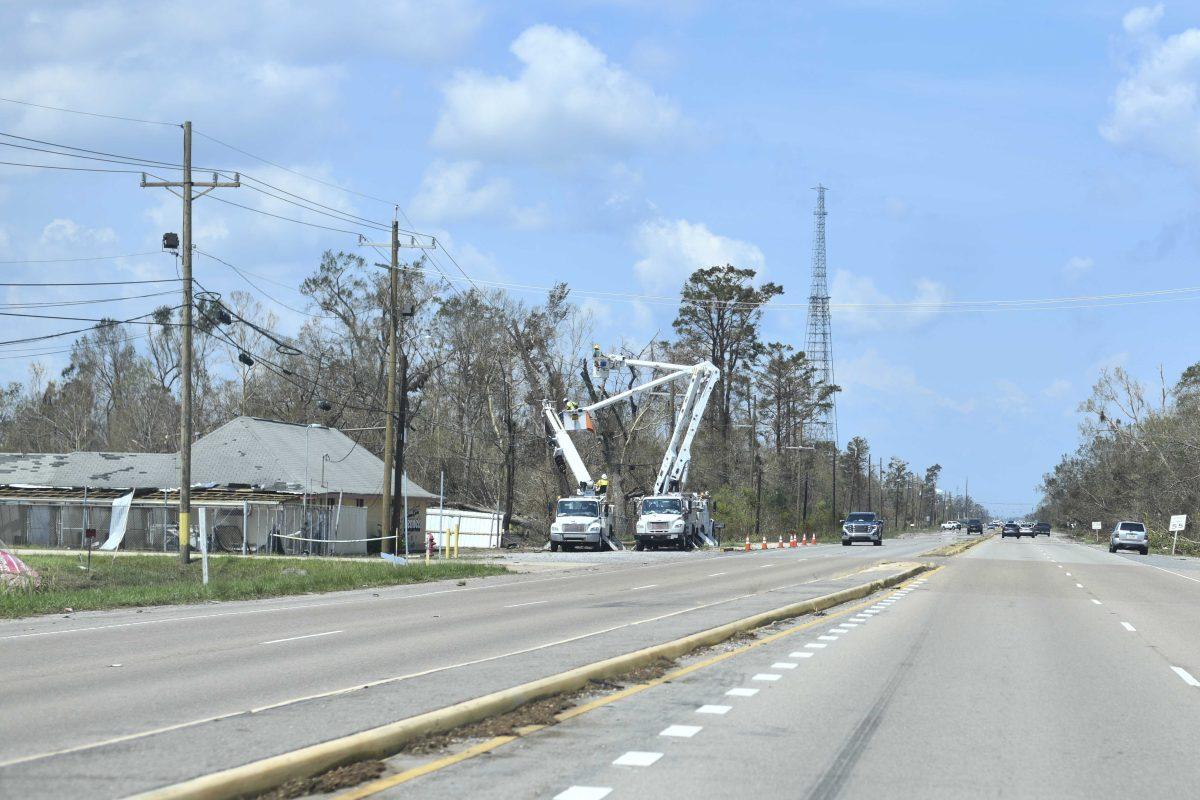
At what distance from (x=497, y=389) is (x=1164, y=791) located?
6835 centimetres

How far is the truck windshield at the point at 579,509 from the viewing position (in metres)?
53.6

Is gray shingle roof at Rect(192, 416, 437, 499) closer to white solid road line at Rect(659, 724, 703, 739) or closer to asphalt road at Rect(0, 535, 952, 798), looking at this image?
asphalt road at Rect(0, 535, 952, 798)

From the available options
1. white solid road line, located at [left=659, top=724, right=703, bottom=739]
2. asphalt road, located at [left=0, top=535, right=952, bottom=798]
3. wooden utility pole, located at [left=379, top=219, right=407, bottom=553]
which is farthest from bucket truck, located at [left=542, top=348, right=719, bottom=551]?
white solid road line, located at [left=659, top=724, right=703, bottom=739]

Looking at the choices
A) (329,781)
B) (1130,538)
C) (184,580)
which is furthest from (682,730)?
(1130,538)

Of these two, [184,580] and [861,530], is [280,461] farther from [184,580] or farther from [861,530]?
[861,530]

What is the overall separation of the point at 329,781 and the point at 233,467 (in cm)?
5042

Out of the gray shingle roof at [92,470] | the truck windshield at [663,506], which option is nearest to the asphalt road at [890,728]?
the truck windshield at [663,506]

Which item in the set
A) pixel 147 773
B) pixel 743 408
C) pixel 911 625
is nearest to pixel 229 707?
pixel 147 773

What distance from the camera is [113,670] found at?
13.4 m

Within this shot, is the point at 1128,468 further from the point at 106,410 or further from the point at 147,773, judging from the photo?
the point at 147,773

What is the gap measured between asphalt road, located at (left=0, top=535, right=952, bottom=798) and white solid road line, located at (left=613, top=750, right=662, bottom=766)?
2.02 m

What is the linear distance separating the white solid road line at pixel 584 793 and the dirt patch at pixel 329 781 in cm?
126

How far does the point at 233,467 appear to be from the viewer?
183ft

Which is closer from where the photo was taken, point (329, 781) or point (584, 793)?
point (584, 793)
